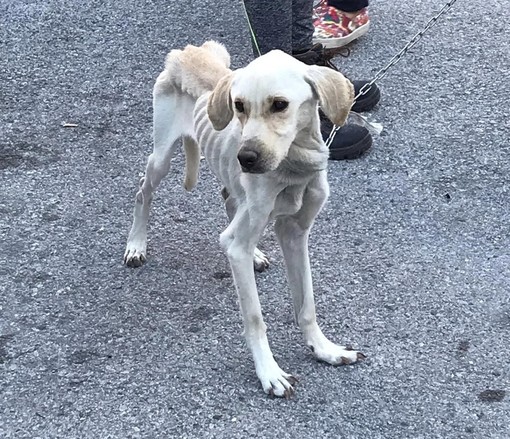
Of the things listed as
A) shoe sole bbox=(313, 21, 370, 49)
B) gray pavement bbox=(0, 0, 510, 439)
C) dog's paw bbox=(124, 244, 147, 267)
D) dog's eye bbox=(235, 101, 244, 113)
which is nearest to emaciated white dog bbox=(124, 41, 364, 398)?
dog's eye bbox=(235, 101, 244, 113)

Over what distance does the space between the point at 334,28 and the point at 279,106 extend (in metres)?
3.34

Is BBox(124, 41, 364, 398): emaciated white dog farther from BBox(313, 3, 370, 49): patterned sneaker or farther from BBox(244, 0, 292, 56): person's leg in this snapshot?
BBox(313, 3, 370, 49): patterned sneaker

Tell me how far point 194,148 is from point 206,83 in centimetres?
47

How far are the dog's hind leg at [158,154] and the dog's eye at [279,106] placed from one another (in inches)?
35.8

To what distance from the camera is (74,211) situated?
14.7 feet

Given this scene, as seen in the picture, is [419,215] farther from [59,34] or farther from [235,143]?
[59,34]

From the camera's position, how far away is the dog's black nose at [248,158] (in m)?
2.72

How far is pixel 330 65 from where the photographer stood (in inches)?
189

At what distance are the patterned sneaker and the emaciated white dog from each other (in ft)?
7.31

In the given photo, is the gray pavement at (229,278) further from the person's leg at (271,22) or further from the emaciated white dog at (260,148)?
the person's leg at (271,22)

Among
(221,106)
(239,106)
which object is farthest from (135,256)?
(239,106)

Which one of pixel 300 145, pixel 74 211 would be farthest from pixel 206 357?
pixel 74 211

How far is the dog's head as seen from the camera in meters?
2.72

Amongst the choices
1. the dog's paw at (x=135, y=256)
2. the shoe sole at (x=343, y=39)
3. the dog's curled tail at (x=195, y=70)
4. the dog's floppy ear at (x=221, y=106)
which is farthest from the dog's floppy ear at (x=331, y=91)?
the shoe sole at (x=343, y=39)
